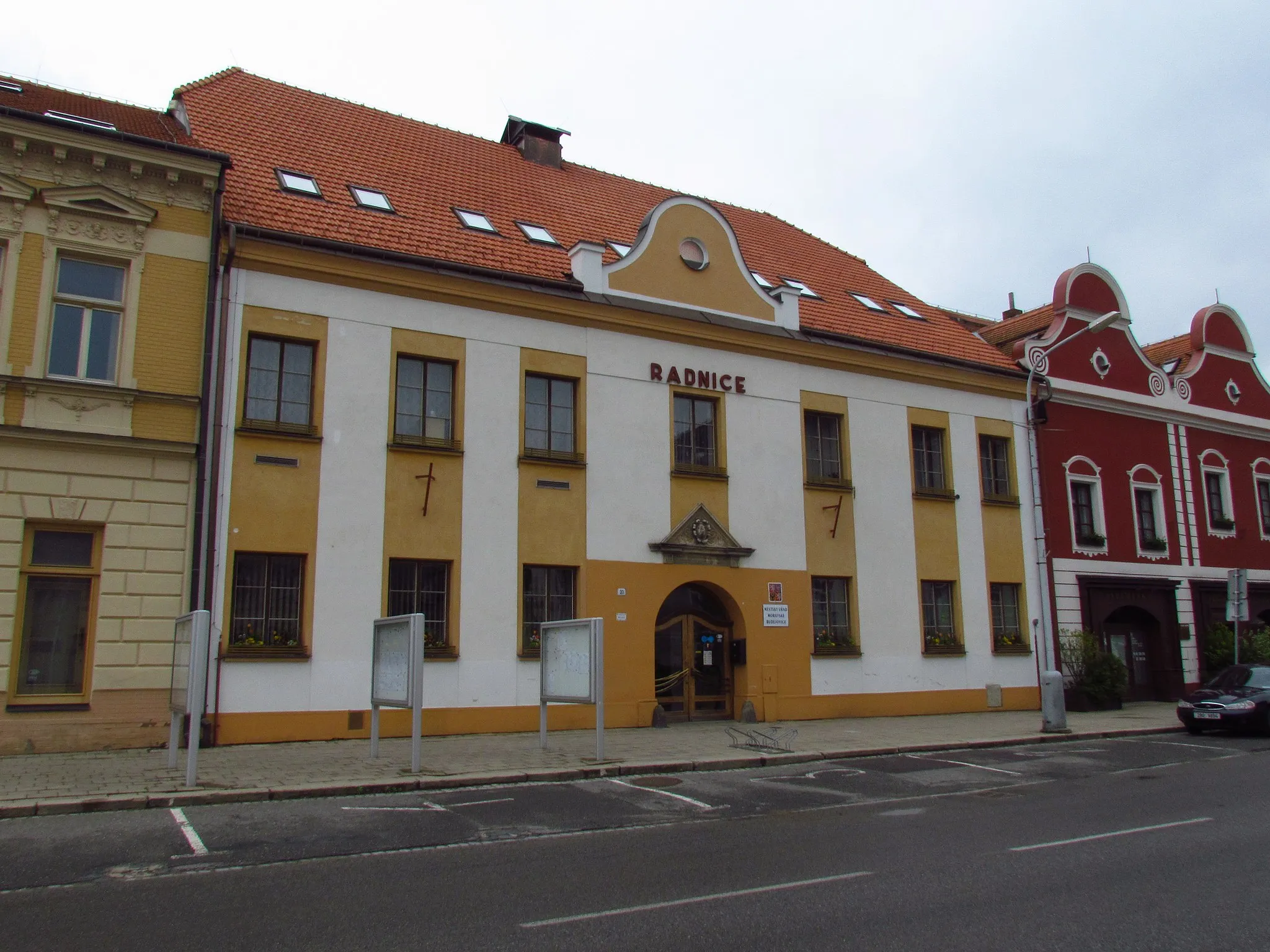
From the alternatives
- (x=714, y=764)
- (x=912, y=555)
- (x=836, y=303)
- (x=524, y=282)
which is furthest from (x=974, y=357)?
(x=714, y=764)

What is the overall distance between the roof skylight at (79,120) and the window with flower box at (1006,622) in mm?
19279

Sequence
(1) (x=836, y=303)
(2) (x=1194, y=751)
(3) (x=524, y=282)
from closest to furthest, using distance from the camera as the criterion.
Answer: (2) (x=1194, y=751), (3) (x=524, y=282), (1) (x=836, y=303)

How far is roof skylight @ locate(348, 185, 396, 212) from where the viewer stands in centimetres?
1884

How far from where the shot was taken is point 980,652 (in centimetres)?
2261

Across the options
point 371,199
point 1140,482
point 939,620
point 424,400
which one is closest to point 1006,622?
point 939,620

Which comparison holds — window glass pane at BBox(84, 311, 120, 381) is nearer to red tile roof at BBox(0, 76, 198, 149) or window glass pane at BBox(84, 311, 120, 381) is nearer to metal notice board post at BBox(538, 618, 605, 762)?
red tile roof at BBox(0, 76, 198, 149)

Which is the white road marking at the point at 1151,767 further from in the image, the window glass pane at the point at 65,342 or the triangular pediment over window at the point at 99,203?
the triangular pediment over window at the point at 99,203

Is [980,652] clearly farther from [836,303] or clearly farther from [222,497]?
[222,497]

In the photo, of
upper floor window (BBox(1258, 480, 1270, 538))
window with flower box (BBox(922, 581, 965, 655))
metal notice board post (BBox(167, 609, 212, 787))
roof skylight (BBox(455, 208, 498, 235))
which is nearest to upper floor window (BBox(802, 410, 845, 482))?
window with flower box (BBox(922, 581, 965, 655))

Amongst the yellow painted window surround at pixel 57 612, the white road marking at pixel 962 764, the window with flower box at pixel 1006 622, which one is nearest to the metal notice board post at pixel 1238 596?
the window with flower box at pixel 1006 622

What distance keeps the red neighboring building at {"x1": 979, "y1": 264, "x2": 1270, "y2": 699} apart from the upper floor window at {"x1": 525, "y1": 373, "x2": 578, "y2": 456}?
12.1 metres

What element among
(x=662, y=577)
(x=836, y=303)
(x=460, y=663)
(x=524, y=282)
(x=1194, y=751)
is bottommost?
(x=1194, y=751)

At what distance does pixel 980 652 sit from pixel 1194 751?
640 centimetres

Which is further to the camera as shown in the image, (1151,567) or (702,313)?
(1151,567)
